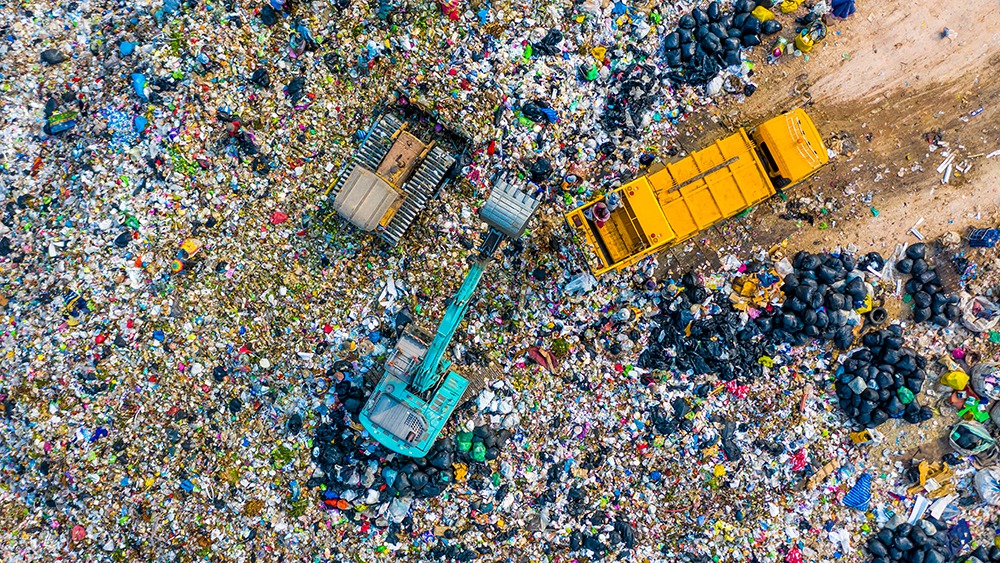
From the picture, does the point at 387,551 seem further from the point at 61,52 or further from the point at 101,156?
the point at 61,52

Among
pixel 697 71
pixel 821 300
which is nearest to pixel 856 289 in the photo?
pixel 821 300

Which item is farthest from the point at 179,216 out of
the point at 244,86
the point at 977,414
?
the point at 977,414

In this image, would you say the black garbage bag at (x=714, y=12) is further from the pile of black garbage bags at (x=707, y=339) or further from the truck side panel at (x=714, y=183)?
the pile of black garbage bags at (x=707, y=339)

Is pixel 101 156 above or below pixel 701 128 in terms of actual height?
below

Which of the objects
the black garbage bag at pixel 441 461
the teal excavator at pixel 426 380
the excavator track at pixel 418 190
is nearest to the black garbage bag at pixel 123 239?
the excavator track at pixel 418 190

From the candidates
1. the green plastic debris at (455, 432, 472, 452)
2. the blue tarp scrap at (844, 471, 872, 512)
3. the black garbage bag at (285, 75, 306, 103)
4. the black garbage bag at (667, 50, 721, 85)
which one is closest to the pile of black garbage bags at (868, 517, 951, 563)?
the blue tarp scrap at (844, 471, 872, 512)

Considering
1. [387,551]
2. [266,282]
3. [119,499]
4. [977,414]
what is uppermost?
[977,414]

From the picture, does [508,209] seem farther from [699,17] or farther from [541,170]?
[699,17]

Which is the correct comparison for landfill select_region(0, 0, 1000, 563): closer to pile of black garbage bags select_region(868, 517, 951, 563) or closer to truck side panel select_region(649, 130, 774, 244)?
pile of black garbage bags select_region(868, 517, 951, 563)
